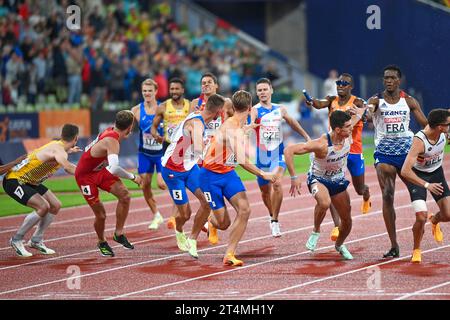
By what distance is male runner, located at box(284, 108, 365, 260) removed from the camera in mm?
13477

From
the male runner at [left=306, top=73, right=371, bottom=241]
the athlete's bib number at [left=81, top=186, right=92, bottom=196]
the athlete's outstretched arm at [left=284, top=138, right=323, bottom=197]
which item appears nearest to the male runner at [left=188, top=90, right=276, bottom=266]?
the athlete's outstretched arm at [left=284, top=138, right=323, bottom=197]

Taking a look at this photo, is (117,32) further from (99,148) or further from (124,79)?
(99,148)

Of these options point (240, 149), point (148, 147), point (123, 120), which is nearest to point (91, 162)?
point (123, 120)

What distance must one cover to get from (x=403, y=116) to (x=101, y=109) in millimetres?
17318

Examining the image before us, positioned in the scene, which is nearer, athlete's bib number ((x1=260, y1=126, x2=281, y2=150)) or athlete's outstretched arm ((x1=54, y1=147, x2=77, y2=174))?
athlete's outstretched arm ((x1=54, y1=147, x2=77, y2=174))

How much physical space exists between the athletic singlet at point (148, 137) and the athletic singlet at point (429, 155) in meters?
5.80

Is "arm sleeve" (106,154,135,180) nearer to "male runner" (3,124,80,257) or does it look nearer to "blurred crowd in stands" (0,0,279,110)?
"male runner" (3,124,80,257)

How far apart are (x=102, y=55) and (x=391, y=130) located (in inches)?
753

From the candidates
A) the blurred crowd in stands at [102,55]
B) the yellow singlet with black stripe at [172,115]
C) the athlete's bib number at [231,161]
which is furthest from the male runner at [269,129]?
the blurred crowd in stands at [102,55]

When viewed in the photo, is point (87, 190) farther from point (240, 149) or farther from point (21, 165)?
point (240, 149)

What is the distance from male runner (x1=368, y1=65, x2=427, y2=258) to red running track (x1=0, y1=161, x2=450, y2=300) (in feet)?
3.32

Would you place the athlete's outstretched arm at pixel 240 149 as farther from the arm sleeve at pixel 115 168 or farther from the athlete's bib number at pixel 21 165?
the athlete's bib number at pixel 21 165

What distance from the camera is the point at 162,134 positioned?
720 inches
